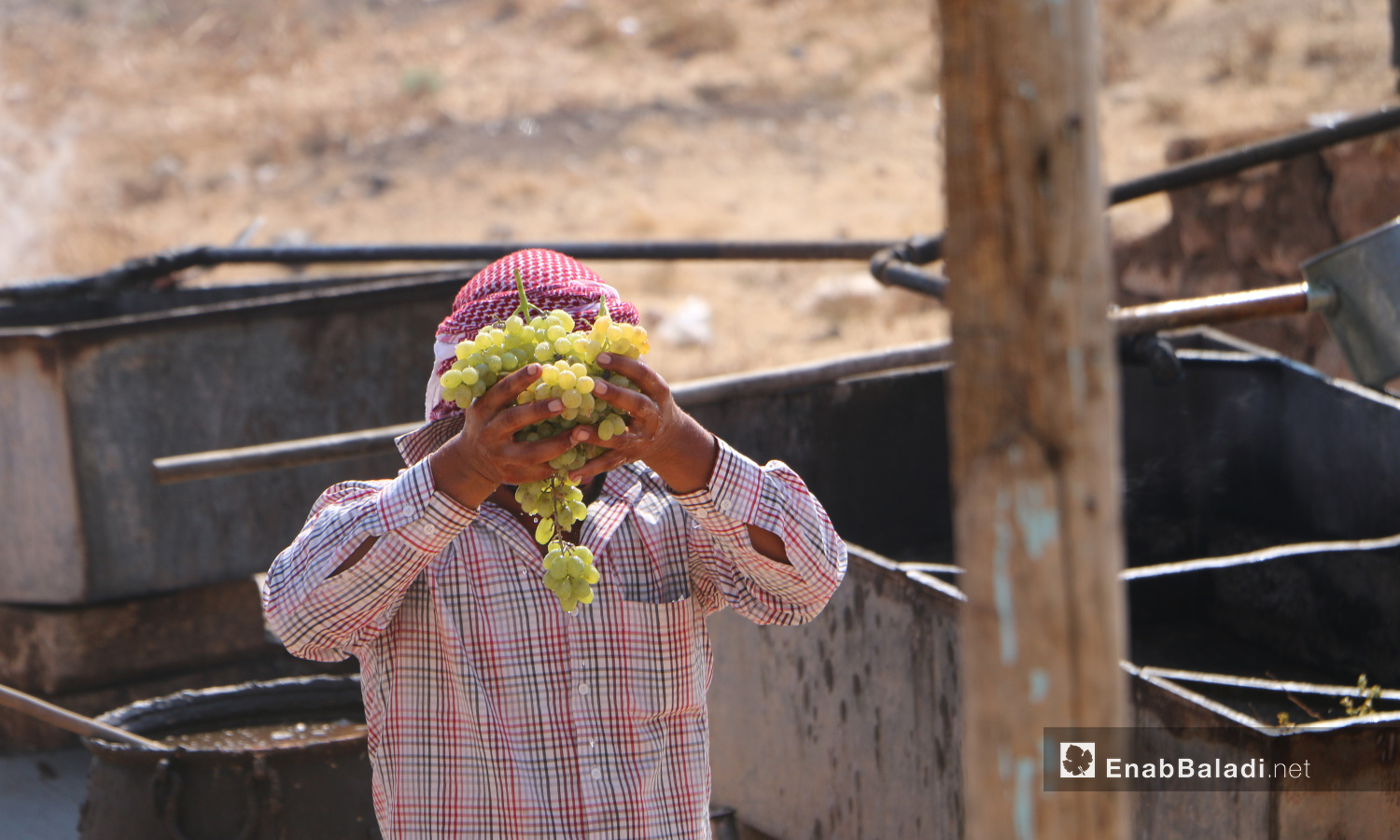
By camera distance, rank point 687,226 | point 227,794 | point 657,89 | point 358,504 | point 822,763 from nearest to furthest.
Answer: point 358,504, point 227,794, point 822,763, point 687,226, point 657,89

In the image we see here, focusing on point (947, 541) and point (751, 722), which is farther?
point (947, 541)

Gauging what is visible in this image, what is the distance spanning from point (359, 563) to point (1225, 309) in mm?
2532

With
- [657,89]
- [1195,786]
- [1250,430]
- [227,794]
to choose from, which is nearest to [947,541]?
[1250,430]

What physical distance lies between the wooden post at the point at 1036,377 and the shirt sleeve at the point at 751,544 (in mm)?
555

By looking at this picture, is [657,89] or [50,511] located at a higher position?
[657,89]

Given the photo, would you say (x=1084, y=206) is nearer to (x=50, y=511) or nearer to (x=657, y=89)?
(x=50, y=511)

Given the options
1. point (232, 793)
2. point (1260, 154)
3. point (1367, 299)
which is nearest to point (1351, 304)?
point (1367, 299)

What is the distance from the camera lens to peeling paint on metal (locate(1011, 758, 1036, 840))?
49.5 inches

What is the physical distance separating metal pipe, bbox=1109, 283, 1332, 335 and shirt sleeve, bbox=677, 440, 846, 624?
194 centimetres

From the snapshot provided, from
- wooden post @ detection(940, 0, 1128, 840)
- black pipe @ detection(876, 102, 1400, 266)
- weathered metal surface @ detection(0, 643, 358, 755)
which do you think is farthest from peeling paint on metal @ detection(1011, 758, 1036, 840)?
weathered metal surface @ detection(0, 643, 358, 755)

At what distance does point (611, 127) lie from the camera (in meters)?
16.7

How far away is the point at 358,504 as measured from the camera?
5.93 feet

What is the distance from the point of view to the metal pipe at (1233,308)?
347 cm

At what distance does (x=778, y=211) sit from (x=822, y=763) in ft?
37.0
